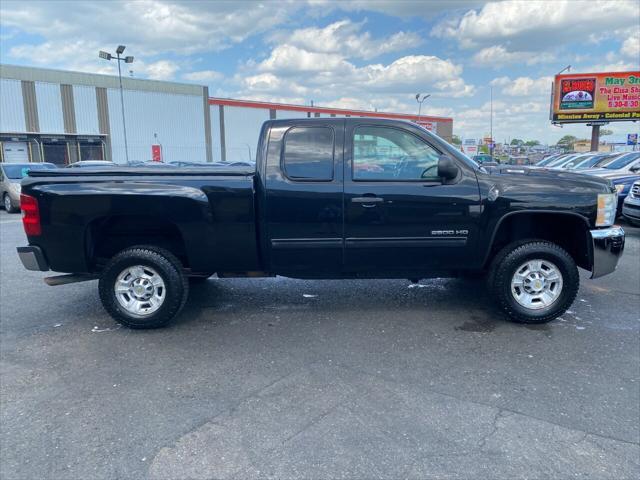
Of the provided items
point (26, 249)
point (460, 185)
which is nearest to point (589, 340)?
point (460, 185)

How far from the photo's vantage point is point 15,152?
3738cm

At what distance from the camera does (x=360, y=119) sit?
4.83m

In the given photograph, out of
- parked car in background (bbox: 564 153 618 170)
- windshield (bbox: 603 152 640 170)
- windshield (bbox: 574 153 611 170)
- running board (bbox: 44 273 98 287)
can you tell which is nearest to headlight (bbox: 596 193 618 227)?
running board (bbox: 44 273 98 287)

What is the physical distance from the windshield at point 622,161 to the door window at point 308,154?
Result: 478 inches

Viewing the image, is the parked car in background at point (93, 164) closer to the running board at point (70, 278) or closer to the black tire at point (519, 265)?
the running board at point (70, 278)

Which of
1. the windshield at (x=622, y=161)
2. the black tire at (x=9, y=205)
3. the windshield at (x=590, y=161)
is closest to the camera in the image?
the windshield at (x=622, y=161)

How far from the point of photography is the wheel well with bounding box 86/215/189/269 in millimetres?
4879

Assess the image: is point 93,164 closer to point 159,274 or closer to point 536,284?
point 159,274

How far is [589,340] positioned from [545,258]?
85 cm

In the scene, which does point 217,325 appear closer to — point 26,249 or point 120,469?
point 26,249

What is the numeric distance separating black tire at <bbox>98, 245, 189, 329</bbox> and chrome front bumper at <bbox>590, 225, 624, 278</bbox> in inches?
159

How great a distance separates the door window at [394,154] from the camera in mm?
4766

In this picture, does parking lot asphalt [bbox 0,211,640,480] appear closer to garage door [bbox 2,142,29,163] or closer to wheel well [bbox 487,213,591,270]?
wheel well [bbox 487,213,591,270]

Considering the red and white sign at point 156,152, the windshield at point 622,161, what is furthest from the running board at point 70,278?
the red and white sign at point 156,152
